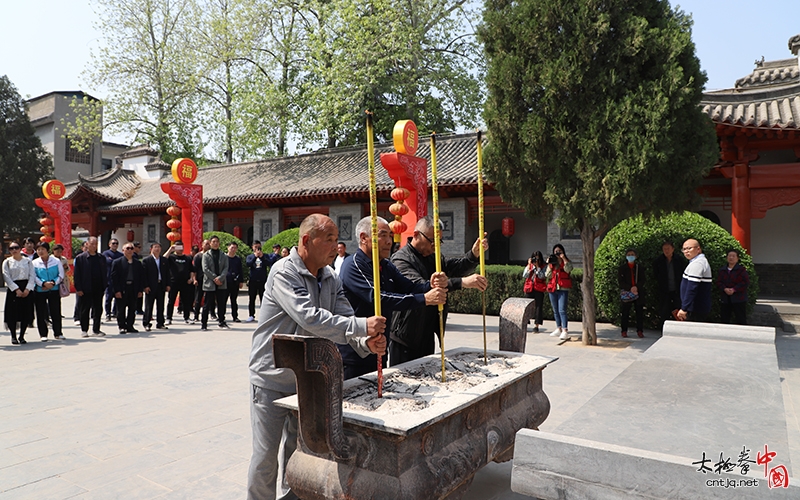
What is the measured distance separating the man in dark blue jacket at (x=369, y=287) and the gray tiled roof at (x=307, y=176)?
10.9 m

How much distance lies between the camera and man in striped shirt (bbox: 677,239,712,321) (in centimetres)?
724

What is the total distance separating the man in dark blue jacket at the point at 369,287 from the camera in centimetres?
337

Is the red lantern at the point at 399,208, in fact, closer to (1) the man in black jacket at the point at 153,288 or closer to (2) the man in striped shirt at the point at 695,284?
(1) the man in black jacket at the point at 153,288

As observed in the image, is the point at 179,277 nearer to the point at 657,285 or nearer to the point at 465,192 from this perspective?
the point at 465,192

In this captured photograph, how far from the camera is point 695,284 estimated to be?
7.31 meters

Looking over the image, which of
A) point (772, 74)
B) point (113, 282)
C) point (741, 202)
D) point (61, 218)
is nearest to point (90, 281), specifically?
point (113, 282)

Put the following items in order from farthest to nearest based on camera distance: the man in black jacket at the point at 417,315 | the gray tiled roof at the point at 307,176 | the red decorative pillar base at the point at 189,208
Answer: the gray tiled roof at the point at 307,176 → the red decorative pillar base at the point at 189,208 → the man in black jacket at the point at 417,315

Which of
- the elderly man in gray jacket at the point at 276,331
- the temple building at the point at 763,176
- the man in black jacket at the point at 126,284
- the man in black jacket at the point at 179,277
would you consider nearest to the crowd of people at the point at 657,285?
the temple building at the point at 763,176

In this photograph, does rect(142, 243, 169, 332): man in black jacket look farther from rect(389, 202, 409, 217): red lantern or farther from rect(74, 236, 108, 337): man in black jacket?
rect(389, 202, 409, 217): red lantern

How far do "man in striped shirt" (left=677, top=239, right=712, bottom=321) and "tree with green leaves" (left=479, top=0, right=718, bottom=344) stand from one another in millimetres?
819

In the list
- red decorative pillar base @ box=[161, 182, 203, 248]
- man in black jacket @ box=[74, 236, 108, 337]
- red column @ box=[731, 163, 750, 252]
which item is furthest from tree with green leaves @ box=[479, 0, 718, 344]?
red decorative pillar base @ box=[161, 182, 203, 248]

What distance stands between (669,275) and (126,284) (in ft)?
31.7

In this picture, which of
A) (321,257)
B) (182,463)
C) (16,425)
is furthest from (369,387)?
(16,425)

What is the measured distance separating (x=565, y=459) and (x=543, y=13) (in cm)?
693
